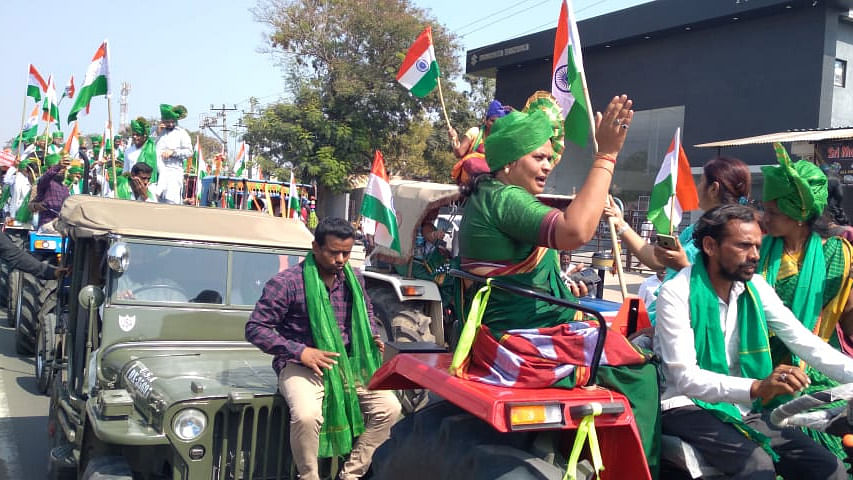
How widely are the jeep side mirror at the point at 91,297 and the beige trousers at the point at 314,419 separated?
1.50 m

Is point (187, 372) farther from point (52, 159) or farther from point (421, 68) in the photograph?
point (52, 159)

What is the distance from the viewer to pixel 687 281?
116 inches

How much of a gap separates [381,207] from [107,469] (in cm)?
466

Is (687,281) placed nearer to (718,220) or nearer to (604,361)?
(718,220)

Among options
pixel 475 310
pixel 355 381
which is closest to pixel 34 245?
pixel 355 381

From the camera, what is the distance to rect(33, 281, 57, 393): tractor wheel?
755 cm

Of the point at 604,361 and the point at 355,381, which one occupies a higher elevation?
the point at 604,361

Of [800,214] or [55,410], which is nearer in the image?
[800,214]

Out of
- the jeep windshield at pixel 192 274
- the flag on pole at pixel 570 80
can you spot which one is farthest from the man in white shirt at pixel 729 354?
the jeep windshield at pixel 192 274

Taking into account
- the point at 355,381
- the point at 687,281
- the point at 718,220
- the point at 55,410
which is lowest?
the point at 55,410

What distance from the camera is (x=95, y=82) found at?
398 inches

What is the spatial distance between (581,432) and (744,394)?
1.86 feet

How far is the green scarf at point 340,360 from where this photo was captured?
171 inches

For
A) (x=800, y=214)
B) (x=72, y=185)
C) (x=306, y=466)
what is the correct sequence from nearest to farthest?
(x=800, y=214) → (x=306, y=466) → (x=72, y=185)
